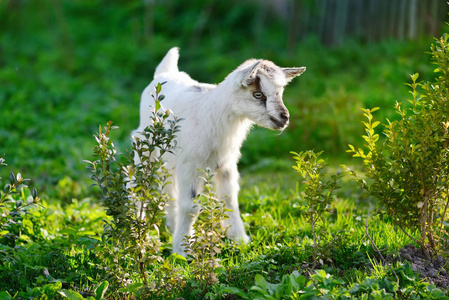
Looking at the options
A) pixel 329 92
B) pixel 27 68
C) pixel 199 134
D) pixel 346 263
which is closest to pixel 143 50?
pixel 27 68

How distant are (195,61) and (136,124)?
369cm

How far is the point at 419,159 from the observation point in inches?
157

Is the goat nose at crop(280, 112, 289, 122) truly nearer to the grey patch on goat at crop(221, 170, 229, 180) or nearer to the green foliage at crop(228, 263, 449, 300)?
the grey patch on goat at crop(221, 170, 229, 180)

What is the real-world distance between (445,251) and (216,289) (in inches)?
73.8

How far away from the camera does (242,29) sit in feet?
49.3

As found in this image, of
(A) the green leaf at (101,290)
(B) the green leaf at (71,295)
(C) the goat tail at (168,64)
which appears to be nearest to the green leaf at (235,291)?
(A) the green leaf at (101,290)

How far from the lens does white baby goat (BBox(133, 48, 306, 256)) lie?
461 centimetres

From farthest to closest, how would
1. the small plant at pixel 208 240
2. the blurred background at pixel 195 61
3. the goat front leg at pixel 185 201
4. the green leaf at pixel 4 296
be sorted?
1. the blurred background at pixel 195 61
2. the goat front leg at pixel 185 201
3. the small plant at pixel 208 240
4. the green leaf at pixel 4 296

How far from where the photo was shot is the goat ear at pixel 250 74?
176 inches

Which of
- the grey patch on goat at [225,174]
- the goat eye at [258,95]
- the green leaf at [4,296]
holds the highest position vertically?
the goat eye at [258,95]

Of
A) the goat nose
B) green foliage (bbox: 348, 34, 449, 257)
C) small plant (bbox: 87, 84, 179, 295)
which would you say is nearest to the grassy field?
small plant (bbox: 87, 84, 179, 295)

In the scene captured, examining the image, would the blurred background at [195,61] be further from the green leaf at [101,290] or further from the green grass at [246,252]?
the green leaf at [101,290]

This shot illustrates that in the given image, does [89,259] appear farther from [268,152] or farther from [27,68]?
[27,68]

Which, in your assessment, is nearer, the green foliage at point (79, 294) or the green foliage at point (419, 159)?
the green foliage at point (79, 294)
